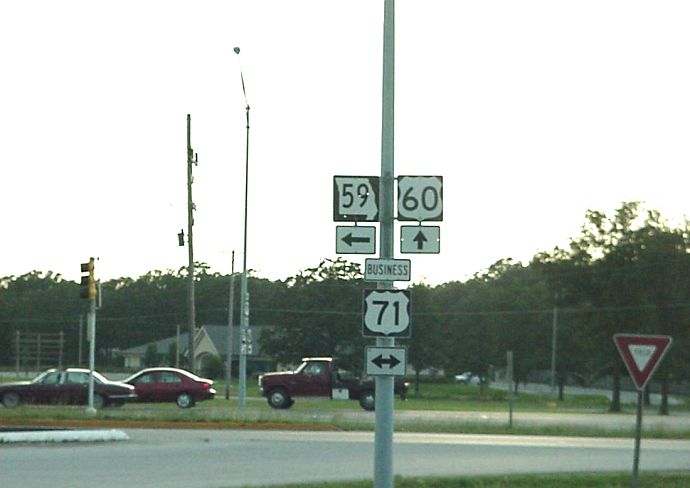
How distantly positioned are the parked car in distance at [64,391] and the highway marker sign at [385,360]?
25376 millimetres

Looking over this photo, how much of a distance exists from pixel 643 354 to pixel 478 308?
A: 272 ft

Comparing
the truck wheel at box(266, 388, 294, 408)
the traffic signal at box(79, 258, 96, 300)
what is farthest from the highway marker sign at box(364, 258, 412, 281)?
the truck wheel at box(266, 388, 294, 408)

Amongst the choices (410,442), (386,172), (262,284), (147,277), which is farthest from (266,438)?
(147,277)

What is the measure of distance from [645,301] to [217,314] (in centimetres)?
5947

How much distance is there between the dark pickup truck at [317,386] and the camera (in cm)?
4381

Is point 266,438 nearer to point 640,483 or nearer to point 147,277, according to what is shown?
point 640,483

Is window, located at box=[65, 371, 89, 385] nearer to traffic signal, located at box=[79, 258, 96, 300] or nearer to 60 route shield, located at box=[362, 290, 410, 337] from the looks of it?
traffic signal, located at box=[79, 258, 96, 300]

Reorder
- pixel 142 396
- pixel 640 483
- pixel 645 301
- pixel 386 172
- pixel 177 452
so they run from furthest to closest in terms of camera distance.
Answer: pixel 645 301 → pixel 142 396 → pixel 177 452 → pixel 640 483 → pixel 386 172

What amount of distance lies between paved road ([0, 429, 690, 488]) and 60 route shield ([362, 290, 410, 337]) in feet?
11.5

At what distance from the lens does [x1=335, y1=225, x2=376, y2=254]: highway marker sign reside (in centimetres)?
1517

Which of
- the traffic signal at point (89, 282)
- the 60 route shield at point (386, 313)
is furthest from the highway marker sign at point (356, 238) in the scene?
the traffic signal at point (89, 282)

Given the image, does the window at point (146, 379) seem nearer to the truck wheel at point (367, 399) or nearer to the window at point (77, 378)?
the window at point (77, 378)

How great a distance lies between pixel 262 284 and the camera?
116312mm

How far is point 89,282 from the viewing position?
103ft
